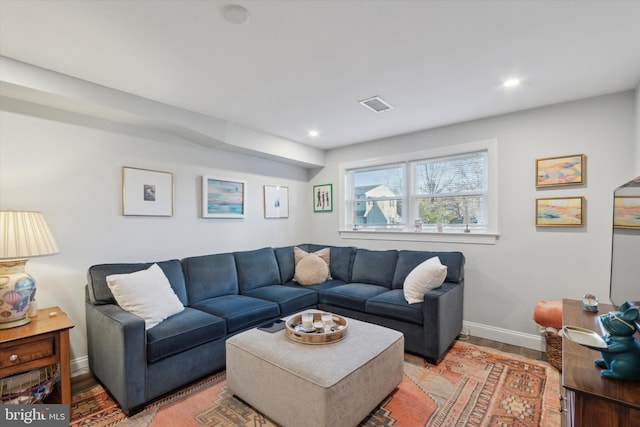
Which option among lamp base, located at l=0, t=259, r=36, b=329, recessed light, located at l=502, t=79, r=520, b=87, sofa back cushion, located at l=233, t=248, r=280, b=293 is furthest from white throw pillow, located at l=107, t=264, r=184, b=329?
recessed light, located at l=502, t=79, r=520, b=87

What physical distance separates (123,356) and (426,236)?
3.22 meters

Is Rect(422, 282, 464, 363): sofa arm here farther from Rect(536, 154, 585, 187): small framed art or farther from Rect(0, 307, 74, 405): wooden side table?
Rect(0, 307, 74, 405): wooden side table

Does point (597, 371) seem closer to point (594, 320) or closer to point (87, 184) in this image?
point (594, 320)

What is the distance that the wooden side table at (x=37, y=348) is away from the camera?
1.78m

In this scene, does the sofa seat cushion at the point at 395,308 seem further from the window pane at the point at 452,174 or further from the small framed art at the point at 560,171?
the small framed art at the point at 560,171

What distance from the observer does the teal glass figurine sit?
1.17m

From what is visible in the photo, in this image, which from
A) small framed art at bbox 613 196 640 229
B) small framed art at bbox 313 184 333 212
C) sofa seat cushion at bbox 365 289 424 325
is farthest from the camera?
small framed art at bbox 313 184 333 212

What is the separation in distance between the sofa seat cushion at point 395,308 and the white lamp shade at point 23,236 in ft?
8.74

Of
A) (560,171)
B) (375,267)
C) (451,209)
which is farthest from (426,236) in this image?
(560,171)

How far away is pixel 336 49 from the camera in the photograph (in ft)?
6.45

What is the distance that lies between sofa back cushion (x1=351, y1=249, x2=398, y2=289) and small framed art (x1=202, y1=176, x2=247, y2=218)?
1.65 m

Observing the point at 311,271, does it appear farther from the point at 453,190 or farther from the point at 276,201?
the point at 453,190

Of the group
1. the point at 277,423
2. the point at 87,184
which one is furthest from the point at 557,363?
the point at 87,184

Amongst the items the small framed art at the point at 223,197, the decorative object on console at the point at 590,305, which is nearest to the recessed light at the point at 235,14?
the small framed art at the point at 223,197
